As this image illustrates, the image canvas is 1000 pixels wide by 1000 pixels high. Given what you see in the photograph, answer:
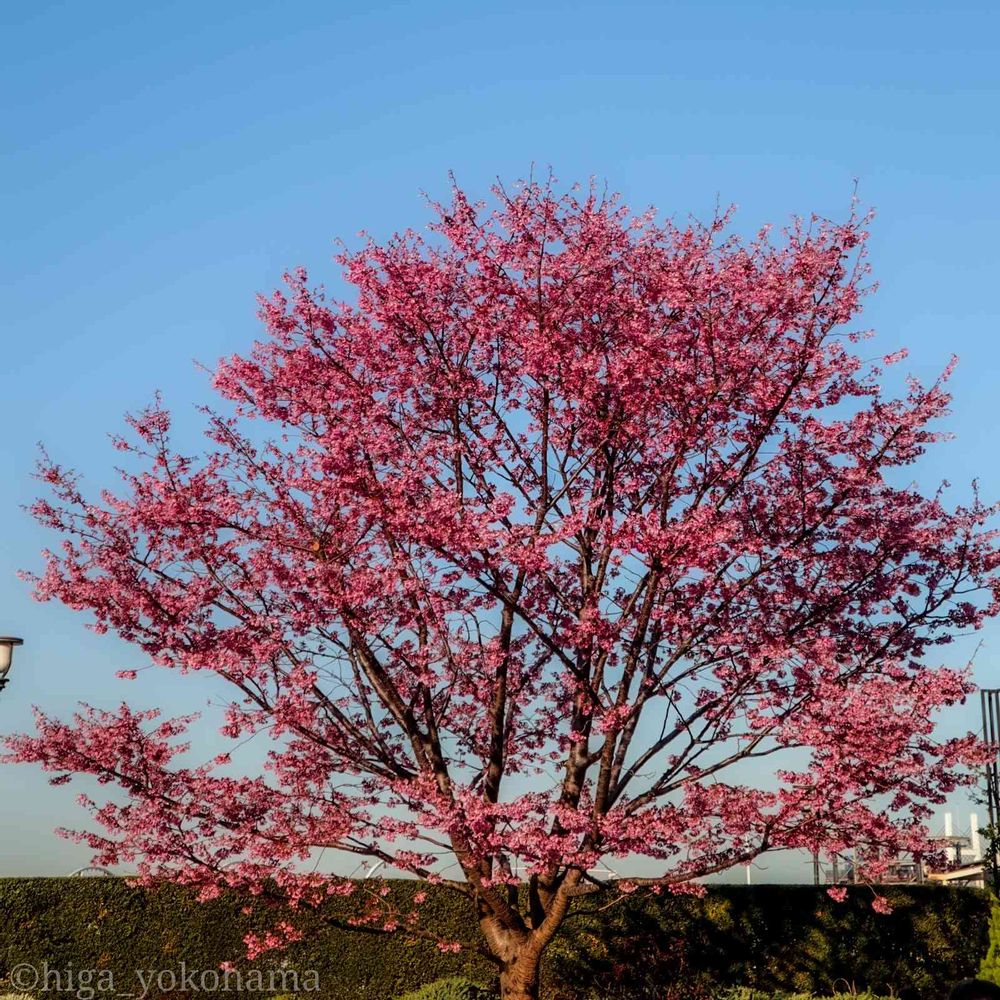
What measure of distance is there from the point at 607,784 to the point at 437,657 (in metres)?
2.17

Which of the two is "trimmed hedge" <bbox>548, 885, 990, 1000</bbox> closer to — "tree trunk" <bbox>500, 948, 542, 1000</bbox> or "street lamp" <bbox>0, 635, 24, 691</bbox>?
"tree trunk" <bbox>500, 948, 542, 1000</bbox>

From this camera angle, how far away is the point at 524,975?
13.3 m

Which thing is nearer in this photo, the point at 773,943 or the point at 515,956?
the point at 515,956

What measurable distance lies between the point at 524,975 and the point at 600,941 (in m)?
3.97

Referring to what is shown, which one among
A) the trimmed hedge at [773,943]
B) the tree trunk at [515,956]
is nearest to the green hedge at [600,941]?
the trimmed hedge at [773,943]

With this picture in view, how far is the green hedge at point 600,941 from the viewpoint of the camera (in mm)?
17000

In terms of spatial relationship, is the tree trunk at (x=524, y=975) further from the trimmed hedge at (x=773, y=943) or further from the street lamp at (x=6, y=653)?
the street lamp at (x=6, y=653)

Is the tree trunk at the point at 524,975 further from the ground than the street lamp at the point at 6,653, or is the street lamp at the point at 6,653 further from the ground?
the street lamp at the point at 6,653

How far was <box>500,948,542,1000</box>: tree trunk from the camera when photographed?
13.3m

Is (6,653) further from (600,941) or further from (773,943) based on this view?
(773,943)

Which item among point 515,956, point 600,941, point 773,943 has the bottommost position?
point 773,943

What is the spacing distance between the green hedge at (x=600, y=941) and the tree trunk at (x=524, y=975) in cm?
361

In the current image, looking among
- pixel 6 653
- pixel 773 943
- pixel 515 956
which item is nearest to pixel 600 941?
pixel 773 943

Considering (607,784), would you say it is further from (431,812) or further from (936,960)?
(936,960)
